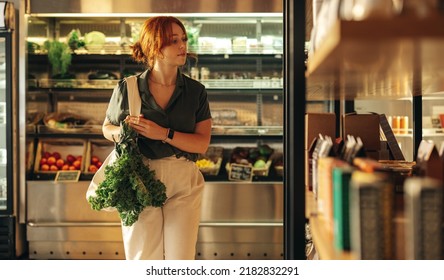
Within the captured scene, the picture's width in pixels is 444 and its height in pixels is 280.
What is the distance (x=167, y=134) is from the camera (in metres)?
2.84

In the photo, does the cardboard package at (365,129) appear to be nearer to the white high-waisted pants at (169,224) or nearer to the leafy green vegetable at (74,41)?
the white high-waisted pants at (169,224)

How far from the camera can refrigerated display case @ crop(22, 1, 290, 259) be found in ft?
15.9

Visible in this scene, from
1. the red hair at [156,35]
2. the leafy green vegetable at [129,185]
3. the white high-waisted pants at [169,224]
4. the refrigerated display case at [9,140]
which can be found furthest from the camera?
the refrigerated display case at [9,140]

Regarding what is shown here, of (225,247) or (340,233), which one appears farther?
(225,247)

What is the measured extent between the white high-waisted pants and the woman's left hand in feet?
0.41

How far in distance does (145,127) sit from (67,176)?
228 cm

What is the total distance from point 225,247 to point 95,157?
3.95 feet

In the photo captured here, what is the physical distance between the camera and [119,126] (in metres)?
2.94

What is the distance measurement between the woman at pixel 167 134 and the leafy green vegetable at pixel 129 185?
62 mm

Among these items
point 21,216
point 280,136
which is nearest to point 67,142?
point 21,216

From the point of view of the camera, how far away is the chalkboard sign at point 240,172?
16.1 feet

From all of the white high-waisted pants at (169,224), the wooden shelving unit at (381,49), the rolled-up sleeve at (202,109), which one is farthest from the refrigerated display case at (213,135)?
the wooden shelving unit at (381,49)

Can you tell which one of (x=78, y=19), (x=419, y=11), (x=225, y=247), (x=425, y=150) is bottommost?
(x=225, y=247)

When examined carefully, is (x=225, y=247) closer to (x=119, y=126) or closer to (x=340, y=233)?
(x=119, y=126)
